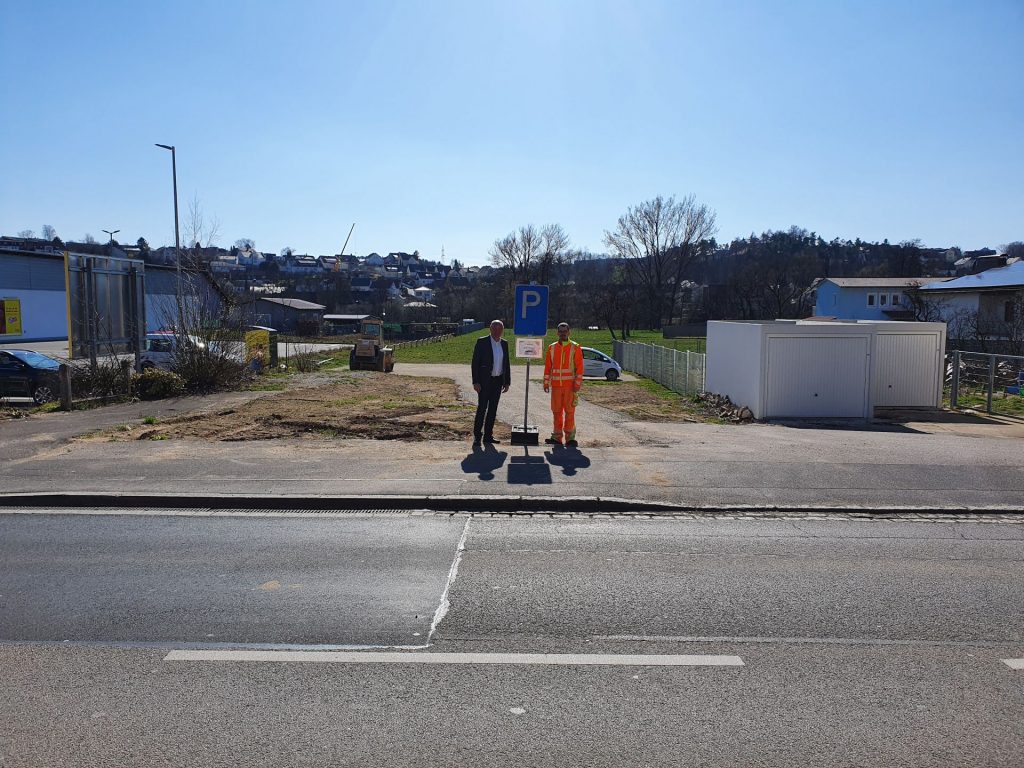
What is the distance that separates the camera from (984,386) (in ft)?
75.9

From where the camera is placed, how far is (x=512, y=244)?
116 metres

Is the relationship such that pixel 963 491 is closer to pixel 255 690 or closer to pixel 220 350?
pixel 255 690

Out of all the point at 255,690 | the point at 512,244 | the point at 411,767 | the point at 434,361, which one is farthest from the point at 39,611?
the point at 512,244

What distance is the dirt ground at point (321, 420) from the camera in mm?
13766

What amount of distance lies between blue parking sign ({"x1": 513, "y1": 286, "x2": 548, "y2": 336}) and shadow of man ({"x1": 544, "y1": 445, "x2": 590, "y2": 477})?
72.1 inches

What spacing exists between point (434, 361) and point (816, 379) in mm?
34838

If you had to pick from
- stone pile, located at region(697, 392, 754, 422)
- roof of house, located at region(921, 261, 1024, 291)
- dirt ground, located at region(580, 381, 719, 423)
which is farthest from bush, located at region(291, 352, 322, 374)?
roof of house, located at region(921, 261, 1024, 291)

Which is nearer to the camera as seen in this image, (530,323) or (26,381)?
(530,323)

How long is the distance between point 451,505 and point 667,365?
2507cm

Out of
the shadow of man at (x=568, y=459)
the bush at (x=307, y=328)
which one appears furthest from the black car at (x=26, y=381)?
the bush at (x=307, y=328)

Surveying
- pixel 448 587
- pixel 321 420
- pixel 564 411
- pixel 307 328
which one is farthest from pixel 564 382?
pixel 307 328

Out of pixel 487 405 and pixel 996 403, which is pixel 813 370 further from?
pixel 487 405

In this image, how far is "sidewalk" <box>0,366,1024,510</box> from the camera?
30.6 ft

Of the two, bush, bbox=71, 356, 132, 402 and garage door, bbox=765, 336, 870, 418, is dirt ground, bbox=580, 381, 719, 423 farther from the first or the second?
bush, bbox=71, 356, 132, 402
